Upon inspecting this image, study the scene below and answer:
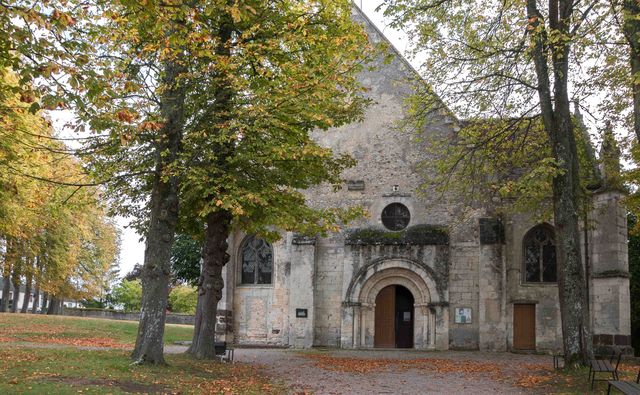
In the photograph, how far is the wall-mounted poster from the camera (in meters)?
25.2

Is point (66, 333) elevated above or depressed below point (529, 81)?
below

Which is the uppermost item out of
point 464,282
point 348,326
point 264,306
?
point 464,282

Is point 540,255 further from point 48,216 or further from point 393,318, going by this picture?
point 48,216

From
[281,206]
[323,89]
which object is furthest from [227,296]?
[323,89]

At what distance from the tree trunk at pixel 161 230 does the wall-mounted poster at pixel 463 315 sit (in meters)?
14.3

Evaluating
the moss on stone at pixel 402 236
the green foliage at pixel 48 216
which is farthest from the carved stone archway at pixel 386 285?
the green foliage at pixel 48 216

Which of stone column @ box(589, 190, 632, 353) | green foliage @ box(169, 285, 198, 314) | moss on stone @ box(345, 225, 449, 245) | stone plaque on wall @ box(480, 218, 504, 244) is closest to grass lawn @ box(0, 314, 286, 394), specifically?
moss on stone @ box(345, 225, 449, 245)

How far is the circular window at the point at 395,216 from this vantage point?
87.9ft

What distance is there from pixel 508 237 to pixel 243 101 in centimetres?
1445

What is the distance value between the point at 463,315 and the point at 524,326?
7.81 feet

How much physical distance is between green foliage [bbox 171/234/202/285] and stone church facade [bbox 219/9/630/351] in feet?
34.6

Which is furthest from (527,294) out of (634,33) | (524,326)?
(634,33)

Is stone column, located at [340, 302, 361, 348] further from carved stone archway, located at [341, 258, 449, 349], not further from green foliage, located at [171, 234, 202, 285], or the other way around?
green foliage, located at [171, 234, 202, 285]

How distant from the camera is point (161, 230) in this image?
14.3 metres
